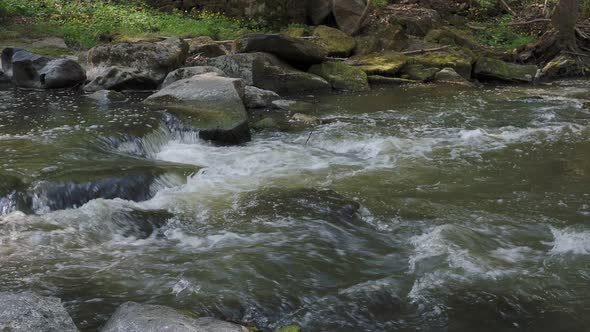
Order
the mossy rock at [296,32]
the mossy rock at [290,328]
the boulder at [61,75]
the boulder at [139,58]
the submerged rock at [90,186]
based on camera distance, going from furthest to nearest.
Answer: the mossy rock at [296,32]
the boulder at [139,58]
the boulder at [61,75]
the submerged rock at [90,186]
the mossy rock at [290,328]

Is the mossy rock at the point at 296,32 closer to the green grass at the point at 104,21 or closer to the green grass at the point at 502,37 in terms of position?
the green grass at the point at 104,21

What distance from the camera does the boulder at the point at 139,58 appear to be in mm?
13359

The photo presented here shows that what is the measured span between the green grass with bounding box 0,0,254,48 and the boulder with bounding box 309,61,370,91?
4.23 metres

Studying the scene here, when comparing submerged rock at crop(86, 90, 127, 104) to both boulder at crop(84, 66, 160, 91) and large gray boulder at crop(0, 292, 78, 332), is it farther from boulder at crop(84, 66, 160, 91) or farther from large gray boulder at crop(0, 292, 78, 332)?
large gray boulder at crop(0, 292, 78, 332)

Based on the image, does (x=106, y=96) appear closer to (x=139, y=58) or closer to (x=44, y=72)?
(x=139, y=58)

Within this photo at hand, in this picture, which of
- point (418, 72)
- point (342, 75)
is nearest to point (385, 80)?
point (418, 72)

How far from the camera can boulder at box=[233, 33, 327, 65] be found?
1463 centimetres

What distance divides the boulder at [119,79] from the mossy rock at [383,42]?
725cm

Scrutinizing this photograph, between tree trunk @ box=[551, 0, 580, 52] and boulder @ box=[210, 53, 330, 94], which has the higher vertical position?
tree trunk @ box=[551, 0, 580, 52]

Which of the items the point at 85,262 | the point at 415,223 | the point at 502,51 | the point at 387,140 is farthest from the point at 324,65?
the point at 85,262

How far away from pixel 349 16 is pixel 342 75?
17.6 feet

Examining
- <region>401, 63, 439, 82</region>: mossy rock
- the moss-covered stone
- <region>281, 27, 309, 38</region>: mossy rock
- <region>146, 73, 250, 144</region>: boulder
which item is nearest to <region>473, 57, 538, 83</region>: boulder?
<region>401, 63, 439, 82</region>: mossy rock

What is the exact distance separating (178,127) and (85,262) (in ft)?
16.0

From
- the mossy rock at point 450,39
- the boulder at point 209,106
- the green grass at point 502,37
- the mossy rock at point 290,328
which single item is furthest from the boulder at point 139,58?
the green grass at point 502,37
